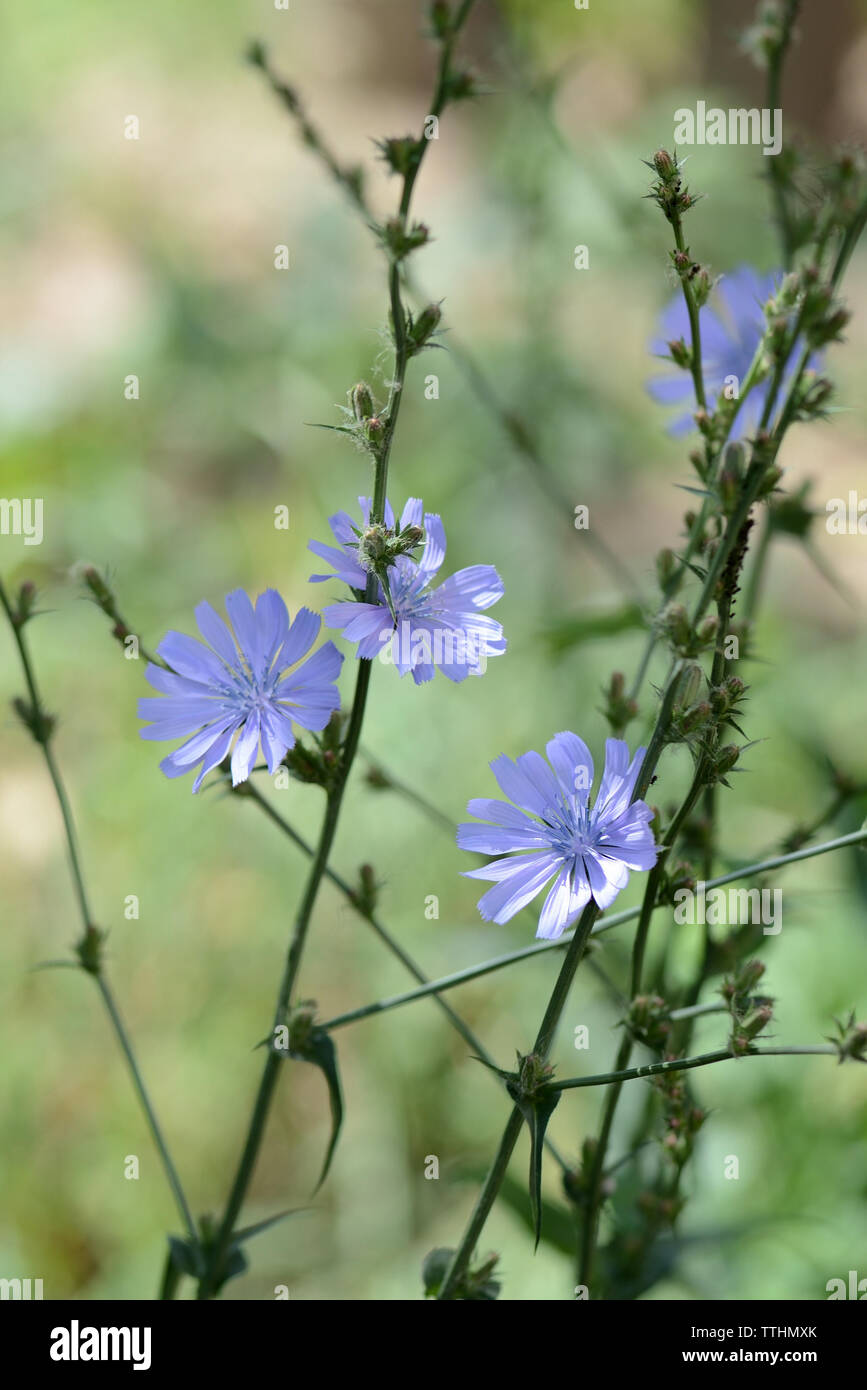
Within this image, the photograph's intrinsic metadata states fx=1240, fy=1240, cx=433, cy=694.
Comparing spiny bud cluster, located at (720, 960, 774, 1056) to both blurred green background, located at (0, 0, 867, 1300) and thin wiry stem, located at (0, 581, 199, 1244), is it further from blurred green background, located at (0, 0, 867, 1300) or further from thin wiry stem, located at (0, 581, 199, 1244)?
thin wiry stem, located at (0, 581, 199, 1244)

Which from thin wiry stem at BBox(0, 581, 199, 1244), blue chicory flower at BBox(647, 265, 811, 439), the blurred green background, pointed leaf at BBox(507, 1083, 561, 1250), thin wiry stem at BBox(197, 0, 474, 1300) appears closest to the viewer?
pointed leaf at BBox(507, 1083, 561, 1250)

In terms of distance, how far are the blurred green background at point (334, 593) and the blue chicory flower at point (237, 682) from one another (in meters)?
0.58

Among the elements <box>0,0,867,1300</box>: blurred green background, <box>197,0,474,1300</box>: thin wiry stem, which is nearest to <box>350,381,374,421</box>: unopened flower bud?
<box>197,0,474,1300</box>: thin wiry stem

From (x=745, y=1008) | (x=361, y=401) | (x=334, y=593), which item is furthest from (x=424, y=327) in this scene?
(x=334, y=593)

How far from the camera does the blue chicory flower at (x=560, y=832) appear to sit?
4.00 feet

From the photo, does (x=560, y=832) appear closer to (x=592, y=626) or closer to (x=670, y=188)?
(x=670, y=188)

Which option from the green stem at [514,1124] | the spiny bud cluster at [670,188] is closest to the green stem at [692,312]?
the spiny bud cluster at [670,188]

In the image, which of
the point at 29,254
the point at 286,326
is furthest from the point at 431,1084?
the point at 29,254

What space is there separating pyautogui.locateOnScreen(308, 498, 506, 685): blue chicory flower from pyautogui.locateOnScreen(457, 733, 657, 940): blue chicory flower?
0.13 metres

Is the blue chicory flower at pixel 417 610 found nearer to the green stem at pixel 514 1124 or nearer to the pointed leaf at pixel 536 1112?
the green stem at pixel 514 1124

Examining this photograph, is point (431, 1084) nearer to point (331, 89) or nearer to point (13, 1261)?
point (13, 1261)

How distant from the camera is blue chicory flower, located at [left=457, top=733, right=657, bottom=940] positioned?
122 cm

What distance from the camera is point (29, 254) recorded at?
5.75 metres

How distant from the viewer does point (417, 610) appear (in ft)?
4.43
